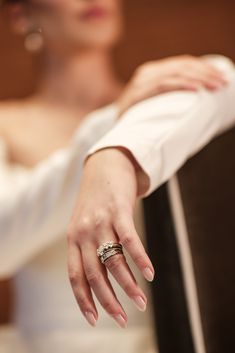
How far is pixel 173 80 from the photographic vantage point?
0.78 meters

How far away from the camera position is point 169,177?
756 mm

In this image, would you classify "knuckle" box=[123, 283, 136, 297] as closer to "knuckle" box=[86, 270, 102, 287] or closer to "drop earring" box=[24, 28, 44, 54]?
"knuckle" box=[86, 270, 102, 287]

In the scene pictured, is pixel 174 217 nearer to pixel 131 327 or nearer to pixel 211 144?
pixel 211 144

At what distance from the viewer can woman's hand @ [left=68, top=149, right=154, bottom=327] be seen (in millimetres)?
494

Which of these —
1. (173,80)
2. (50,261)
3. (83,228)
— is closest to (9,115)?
(50,261)

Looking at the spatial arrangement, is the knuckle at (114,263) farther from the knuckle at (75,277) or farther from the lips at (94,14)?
the lips at (94,14)

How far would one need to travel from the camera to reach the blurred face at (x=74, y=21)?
1386mm

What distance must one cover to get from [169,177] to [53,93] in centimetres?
83

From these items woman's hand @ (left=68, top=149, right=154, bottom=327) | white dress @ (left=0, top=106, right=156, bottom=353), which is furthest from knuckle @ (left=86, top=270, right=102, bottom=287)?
white dress @ (left=0, top=106, right=156, bottom=353)

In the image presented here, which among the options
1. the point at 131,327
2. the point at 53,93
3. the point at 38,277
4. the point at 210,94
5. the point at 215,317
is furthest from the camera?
the point at 53,93

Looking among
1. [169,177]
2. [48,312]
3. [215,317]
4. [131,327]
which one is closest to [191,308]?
[215,317]

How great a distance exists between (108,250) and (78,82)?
3.48 ft

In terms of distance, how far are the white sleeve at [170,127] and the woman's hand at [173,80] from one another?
14mm

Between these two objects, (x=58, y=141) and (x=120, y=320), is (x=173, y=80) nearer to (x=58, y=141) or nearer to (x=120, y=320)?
(x=120, y=320)
